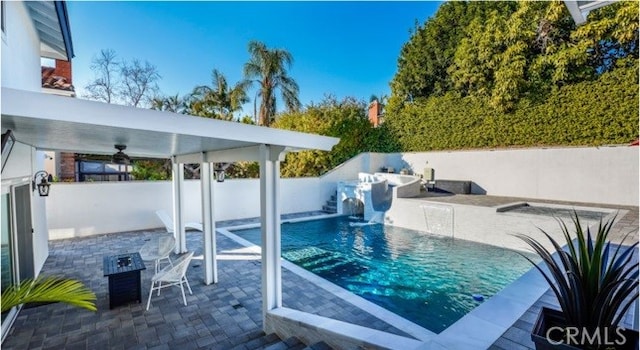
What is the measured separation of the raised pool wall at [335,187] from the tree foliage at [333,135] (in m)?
2.11

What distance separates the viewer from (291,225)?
524 inches

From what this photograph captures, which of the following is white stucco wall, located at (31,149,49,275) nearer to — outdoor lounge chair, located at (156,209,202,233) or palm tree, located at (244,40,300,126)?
outdoor lounge chair, located at (156,209,202,233)

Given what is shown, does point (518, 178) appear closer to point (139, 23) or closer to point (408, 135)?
point (408, 135)

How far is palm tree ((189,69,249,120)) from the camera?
18141mm

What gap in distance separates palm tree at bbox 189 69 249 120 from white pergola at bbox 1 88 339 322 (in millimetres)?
11005

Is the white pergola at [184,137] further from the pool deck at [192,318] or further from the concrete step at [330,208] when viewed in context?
the concrete step at [330,208]

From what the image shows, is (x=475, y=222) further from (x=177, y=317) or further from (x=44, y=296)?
(x=44, y=296)

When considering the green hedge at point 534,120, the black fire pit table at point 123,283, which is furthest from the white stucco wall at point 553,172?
the black fire pit table at point 123,283

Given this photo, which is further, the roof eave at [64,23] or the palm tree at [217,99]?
the palm tree at [217,99]

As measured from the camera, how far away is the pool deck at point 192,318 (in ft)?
13.9

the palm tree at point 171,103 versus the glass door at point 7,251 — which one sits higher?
the palm tree at point 171,103

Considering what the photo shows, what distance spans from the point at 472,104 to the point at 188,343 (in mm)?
17793

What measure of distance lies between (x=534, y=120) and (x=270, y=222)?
15843 mm

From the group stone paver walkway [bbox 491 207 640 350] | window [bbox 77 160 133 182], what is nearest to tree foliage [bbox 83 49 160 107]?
window [bbox 77 160 133 182]
